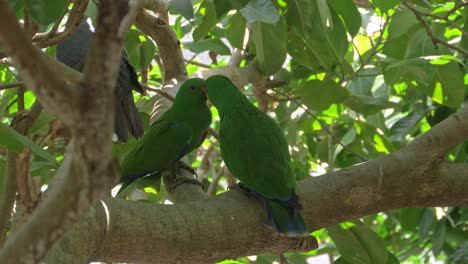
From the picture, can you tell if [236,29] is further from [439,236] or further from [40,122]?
[439,236]

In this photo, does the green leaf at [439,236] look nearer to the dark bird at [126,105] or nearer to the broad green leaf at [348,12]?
the broad green leaf at [348,12]

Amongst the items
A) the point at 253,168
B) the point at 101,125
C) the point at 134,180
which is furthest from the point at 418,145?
the point at 101,125

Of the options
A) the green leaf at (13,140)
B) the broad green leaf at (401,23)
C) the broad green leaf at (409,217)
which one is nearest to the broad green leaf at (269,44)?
the broad green leaf at (401,23)

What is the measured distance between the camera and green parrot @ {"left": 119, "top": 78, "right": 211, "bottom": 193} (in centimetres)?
207

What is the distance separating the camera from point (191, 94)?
88.7 inches

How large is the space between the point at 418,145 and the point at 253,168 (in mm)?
394

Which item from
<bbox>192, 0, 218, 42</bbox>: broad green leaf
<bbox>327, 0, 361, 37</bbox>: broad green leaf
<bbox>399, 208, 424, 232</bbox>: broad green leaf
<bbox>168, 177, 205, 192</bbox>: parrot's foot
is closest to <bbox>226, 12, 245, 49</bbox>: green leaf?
<bbox>192, 0, 218, 42</bbox>: broad green leaf

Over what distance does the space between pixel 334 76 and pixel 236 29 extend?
0.45 metres

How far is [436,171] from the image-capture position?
165 centimetres

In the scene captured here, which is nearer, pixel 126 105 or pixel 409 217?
pixel 126 105

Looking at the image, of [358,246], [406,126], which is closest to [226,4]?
[358,246]

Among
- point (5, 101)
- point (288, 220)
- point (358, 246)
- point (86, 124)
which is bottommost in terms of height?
point (358, 246)

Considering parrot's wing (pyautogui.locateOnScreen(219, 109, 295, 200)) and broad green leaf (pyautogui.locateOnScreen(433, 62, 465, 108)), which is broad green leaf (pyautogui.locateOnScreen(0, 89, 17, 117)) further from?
broad green leaf (pyautogui.locateOnScreen(433, 62, 465, 108))

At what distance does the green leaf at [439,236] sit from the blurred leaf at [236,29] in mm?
1116
